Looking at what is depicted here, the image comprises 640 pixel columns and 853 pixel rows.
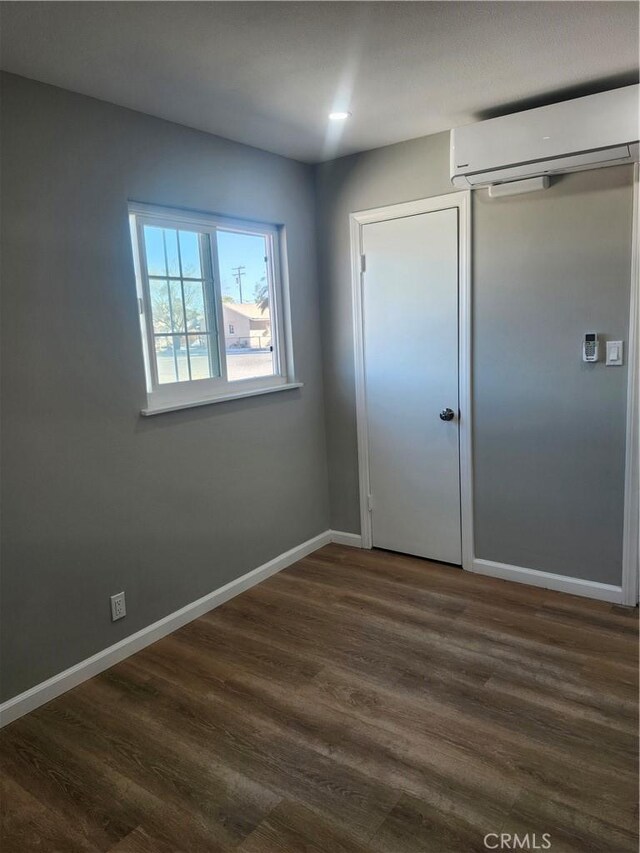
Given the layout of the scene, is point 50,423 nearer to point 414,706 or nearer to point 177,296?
point 177,296

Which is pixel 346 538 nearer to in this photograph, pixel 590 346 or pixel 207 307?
pixel 207 307

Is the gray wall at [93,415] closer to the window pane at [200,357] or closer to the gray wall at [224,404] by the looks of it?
the gray wall at [224,404]

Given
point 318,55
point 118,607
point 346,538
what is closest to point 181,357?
point 118,607

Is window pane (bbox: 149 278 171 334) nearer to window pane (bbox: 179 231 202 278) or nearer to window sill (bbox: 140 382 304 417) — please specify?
window pane (bbox: 179 231 202 278)

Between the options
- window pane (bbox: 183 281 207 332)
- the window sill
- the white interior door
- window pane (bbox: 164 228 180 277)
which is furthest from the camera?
the white interior door

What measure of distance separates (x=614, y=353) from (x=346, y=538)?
80.7 inches

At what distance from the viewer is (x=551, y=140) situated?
2.61m

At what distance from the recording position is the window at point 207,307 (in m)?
2.80

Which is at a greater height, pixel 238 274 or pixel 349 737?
pixel 238 274

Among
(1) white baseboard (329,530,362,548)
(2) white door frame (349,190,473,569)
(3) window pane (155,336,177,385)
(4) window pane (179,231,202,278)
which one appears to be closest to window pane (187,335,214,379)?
(3) window pane (155,336,177,385)

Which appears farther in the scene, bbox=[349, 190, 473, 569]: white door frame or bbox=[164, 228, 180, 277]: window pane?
bbox=[349, 190, 473, 569]: white door frame

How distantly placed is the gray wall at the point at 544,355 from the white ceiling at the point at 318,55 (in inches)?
18.7

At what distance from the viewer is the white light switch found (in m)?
2.80

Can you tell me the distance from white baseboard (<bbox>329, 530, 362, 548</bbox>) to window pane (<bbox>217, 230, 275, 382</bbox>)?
1.23m
